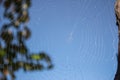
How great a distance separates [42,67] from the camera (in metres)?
2.08

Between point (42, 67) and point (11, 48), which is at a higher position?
point (11, 48)

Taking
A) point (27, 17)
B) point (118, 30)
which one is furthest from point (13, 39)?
point (118, 30)

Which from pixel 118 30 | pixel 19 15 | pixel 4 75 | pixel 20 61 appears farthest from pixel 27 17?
pixel 118 30

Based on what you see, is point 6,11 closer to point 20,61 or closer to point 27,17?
point 27,17

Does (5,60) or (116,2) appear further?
(116,2)

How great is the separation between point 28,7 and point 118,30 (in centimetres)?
2192

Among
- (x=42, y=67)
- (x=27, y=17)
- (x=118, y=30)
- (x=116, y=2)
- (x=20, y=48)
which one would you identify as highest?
(x=27, y=17)

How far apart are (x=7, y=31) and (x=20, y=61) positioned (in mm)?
267

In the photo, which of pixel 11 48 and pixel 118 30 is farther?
pixel 118 30

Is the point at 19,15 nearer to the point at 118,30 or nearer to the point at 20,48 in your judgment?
the point at 20,48

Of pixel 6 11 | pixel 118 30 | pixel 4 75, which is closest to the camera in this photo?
pixel 4 75

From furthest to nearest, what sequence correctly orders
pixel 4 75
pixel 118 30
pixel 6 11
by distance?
pixel 118 30
pixel 6 11
pixel 4 75

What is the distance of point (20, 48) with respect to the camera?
2061 millimetres

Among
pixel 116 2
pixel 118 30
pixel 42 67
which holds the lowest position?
Result: pixel 118 30
